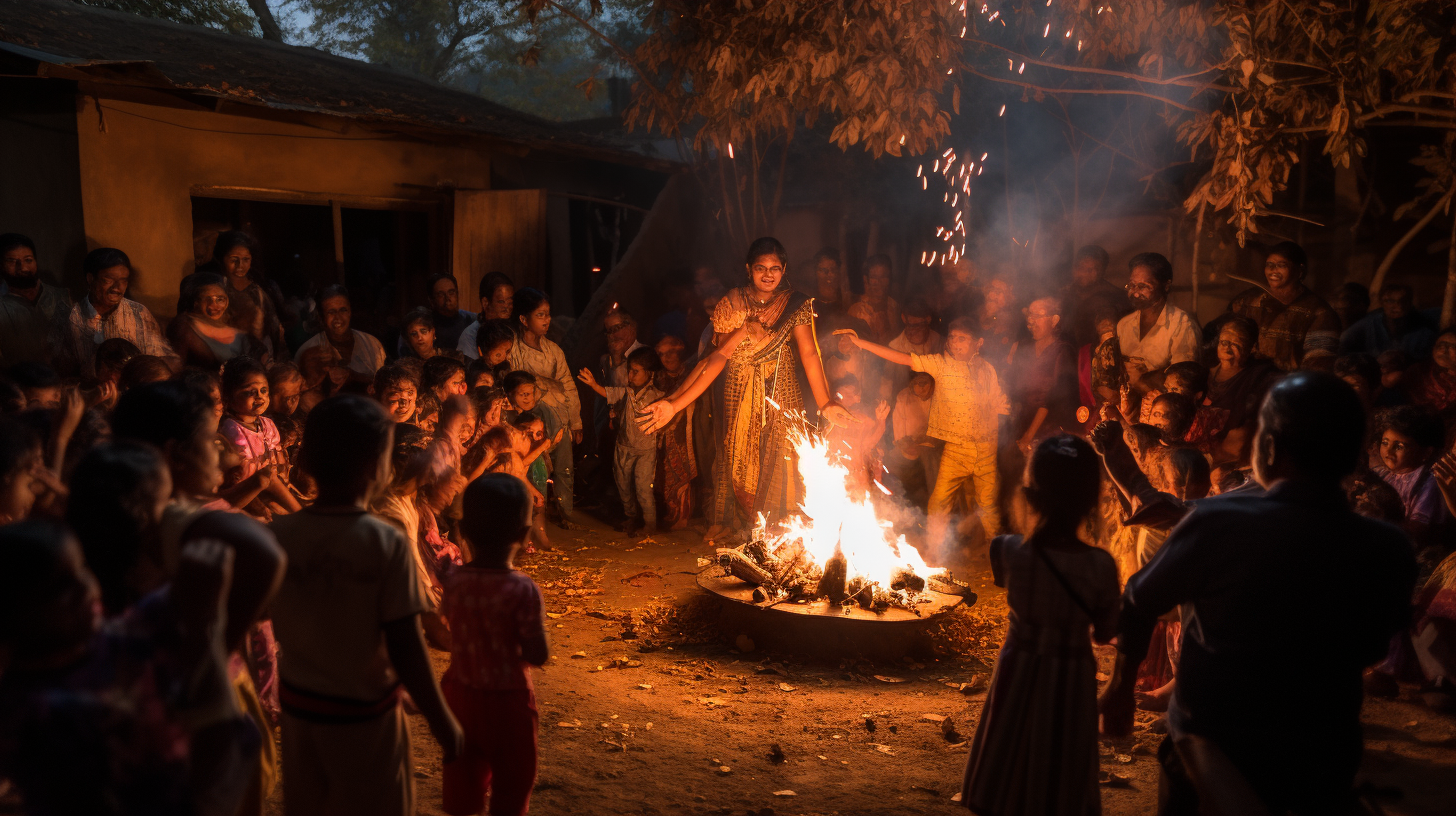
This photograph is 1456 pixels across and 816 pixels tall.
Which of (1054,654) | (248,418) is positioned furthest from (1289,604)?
(248,418)

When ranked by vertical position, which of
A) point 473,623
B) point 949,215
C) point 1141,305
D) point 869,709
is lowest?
point 869,709

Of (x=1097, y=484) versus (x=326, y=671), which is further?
(x=1097, y=484)

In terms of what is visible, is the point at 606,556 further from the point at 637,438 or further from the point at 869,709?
the point at 869,709

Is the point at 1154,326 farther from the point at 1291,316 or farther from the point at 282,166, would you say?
the point at 282,166

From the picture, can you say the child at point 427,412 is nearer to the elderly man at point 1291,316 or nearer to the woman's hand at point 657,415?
the woman's hand at point 657,415

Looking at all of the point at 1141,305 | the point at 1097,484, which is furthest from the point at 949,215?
the point at 1097,484

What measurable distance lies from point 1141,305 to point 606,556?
4.69m

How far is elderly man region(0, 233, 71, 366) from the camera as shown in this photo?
6652 mm

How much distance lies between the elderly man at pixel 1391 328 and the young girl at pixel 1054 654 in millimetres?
6489

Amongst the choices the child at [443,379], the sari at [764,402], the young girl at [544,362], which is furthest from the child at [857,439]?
the child at [443,379]

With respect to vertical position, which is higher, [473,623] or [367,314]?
[367,314]

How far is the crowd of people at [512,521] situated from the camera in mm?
1925

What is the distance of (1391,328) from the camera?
821 centimetres

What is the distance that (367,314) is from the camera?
12836 mm
